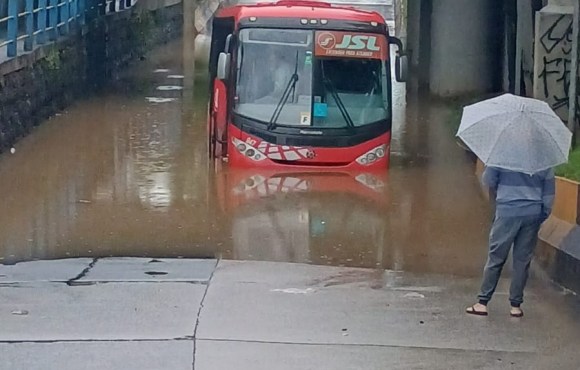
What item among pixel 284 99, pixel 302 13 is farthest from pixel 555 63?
pixel 284 99

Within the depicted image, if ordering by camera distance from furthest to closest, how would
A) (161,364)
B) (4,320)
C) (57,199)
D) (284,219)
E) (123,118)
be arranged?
(123,118), (57,199), (284,219), (4,320), (161,364)

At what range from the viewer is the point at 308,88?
617 inches

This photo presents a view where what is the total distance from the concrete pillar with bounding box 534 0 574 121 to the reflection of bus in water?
239 cm

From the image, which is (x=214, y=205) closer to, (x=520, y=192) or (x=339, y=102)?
(x=339, y=102)

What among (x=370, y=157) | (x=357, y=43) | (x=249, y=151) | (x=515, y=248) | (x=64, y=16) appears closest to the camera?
(x=515, y=248)

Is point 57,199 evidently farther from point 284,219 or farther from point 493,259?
point 493,259

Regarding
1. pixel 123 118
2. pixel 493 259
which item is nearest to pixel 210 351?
pixel 493 259

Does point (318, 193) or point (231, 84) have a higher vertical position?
point (231, 84)

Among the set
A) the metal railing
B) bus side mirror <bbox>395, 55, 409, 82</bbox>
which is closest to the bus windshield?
bus side mirror <bbox>395, 55, 409, 82</bbox>

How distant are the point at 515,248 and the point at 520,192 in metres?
0.45

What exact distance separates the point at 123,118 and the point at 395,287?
42.7 ft

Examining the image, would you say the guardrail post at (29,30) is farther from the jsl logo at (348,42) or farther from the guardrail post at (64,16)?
the jsl logo at (348,42)

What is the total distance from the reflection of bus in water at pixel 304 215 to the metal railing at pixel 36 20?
183 inches

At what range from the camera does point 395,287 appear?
30.3 ft
